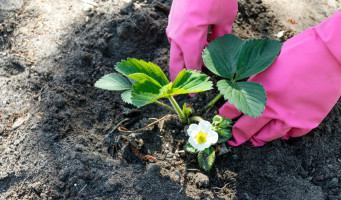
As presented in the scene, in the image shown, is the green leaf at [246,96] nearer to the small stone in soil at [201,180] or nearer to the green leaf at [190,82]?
the green leaf at [190,82]

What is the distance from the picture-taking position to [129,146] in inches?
57.4

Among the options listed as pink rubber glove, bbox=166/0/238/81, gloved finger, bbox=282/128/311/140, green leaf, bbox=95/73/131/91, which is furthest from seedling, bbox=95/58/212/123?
gloved finger, bbox=282/128/311/140

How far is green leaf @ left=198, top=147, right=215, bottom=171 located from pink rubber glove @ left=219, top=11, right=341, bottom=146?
21cm

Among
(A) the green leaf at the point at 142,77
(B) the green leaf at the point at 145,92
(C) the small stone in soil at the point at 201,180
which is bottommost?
(C) the small stone in soil at the point at 201,180

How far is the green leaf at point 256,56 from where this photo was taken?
1.34 metres

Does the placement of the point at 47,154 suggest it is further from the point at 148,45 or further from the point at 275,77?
the point at 275,77

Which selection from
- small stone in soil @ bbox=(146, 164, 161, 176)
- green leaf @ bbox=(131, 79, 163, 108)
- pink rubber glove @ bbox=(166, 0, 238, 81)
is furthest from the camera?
pink rubber glove @ bbox=(166, 0, 238, 81)

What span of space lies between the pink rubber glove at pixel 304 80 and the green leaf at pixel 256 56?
34 millimetres

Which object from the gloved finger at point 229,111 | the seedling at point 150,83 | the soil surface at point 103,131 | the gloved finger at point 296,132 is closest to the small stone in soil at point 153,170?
the soil surface at point 103,131

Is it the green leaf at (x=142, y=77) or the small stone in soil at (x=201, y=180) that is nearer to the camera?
the green leaf at (x=142, y=77)

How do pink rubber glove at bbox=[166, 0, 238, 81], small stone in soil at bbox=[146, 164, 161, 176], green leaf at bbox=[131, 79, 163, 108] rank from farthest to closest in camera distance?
pink rubber glove at bbox=[166, 0, 238, 81]
small stone in soil at bbox=[146, 164, 161, 176]
green leaf at bbox=[131, 79, 163, 108]

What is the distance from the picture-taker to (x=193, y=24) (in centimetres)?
147

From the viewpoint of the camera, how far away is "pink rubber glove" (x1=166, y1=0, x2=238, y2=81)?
4.81ft

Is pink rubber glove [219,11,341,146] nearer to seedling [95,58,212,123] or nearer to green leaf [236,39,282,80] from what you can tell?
green leaf [236,39,282,80]
